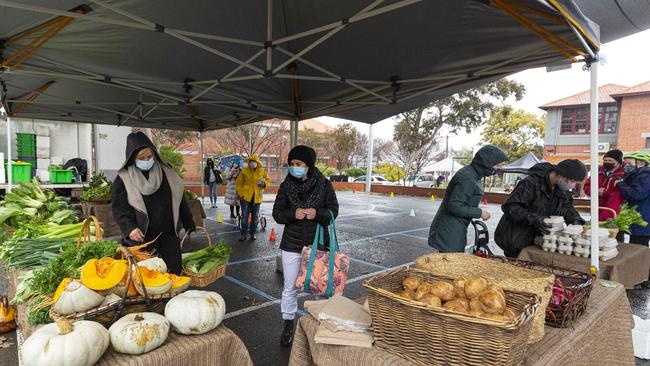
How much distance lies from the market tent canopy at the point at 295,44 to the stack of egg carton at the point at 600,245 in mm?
1677

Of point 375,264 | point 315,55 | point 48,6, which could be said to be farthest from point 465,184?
point 48,6

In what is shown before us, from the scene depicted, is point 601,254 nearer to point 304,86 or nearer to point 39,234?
point 304,86

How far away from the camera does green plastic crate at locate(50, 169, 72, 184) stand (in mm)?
8445

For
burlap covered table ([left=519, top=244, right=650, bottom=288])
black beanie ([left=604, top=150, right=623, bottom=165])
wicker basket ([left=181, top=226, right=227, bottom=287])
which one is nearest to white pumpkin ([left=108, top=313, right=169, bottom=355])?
wicker basket ([left=181, top=226, right=227, bottom=287])

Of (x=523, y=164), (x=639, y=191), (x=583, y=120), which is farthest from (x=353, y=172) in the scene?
(x=639, y=191)

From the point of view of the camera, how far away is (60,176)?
853 cm

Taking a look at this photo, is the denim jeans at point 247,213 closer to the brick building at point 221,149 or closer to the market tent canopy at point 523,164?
the market tent canopy at point 523,164

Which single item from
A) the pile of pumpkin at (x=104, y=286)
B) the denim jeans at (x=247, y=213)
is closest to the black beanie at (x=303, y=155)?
the pile of pumpkin at (x=104, y=286)

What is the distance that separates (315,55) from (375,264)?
3874mm

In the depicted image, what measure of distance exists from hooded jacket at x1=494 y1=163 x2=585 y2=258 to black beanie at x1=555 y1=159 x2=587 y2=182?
167mm

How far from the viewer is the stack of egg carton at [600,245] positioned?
3.15 meters

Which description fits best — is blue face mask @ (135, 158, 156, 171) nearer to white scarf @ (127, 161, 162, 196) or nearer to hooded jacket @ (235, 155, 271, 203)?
white scarf @ (127, 161, 162, 196)

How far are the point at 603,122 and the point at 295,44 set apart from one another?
32.6 meters

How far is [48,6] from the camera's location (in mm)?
3078
